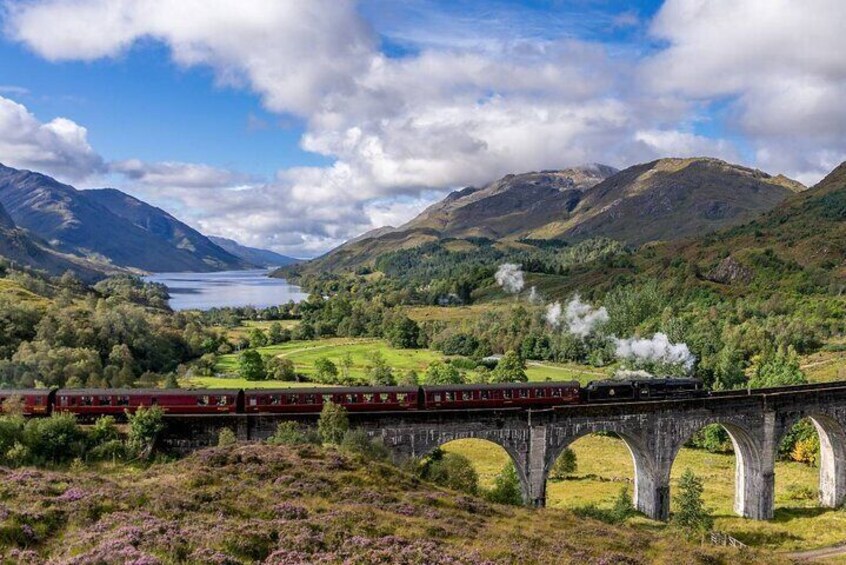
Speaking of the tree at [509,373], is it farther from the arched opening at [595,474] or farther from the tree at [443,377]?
the arched opening at [595,474]

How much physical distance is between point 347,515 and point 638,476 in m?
28.1

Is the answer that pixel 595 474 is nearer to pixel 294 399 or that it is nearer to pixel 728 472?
pixel 728 472

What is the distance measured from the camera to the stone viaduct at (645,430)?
124 feet

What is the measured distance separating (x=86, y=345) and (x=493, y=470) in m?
51.6

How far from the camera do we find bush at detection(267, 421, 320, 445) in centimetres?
3553

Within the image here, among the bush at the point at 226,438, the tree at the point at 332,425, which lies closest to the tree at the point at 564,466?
the tree at the point at 332,425

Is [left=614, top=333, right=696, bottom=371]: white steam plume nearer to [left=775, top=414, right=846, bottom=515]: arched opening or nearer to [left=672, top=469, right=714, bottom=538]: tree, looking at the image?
[left=775, top=414, right=846, bottom=515]: arched opening

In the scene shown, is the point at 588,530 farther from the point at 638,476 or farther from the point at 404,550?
the point at 638,476

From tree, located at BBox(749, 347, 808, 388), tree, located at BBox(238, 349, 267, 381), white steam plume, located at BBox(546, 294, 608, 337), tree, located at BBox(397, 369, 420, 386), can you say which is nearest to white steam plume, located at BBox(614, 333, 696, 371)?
tree, located at BBox(749, 347, 808, 388)

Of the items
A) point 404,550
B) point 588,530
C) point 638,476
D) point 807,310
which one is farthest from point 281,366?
point 807,310

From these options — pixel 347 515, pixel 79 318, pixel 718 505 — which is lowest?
pixel 718 505

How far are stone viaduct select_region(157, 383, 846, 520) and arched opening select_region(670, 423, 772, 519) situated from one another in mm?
91

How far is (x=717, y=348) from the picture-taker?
103m

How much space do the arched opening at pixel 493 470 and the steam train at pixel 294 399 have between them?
3.72 meters
